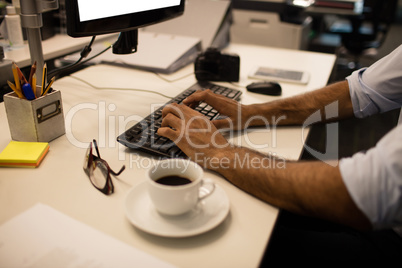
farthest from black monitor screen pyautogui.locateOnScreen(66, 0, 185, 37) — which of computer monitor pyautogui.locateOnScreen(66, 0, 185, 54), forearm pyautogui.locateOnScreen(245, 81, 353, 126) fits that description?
forearm pyautogui.locateOnScreen(245, 81, 353, 126)

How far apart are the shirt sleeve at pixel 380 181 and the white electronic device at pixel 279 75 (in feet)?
2.46

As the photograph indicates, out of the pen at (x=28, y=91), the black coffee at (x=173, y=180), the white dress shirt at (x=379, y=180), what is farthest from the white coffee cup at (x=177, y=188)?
the pen at (x=28, y=91)

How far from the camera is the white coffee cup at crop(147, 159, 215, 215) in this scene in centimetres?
57

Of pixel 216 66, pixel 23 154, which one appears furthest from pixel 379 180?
pixel 216 66

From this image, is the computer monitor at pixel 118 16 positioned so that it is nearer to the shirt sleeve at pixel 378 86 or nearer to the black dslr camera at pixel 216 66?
the black dslr camera at pixel 216 66

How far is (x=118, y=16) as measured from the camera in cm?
96

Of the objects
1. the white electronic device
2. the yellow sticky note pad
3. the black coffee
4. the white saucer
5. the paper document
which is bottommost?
the paper document

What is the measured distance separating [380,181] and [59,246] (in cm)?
52

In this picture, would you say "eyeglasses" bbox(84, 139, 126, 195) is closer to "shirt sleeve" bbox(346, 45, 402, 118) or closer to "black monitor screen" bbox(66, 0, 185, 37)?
"black monitor screen" bbox(66, 0, 185, 37)

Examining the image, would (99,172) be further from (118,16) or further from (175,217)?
(118,16)

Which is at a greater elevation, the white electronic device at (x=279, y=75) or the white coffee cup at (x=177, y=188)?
the white coffee cup at (x=177, y=188)

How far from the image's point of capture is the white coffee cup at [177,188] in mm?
574

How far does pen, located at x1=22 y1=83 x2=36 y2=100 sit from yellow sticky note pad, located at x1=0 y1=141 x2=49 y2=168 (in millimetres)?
101

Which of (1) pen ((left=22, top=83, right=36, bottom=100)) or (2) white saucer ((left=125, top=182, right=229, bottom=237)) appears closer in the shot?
(2) white saucer ((left=125, top=182, right=229, bottom=237))
